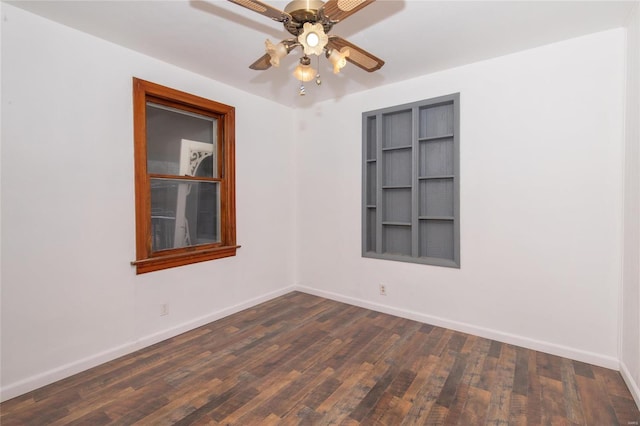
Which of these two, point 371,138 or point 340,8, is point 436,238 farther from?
point 340,8

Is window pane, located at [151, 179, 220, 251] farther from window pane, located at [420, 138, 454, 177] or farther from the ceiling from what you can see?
window pane, located at [420, 138, 454, 177]

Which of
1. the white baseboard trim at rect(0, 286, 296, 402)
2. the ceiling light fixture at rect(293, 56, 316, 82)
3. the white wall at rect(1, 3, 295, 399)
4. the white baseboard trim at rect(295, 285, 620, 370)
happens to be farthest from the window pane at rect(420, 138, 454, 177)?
the white baseboard trim at rect(0, 286, 296, 402)

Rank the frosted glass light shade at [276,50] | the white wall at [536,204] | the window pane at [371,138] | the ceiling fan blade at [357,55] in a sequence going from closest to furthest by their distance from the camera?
the frosted glass light shade at [276,50], the ceiling fan blade at [357,55], the white wall at [536,204], the window pane at [371,138]

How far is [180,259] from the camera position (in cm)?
298

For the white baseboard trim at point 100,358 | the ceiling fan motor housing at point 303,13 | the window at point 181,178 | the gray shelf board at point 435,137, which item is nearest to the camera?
the ceiling fan motor housing at point 303,13

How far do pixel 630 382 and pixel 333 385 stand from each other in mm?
2031

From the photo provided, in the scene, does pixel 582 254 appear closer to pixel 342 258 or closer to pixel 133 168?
pixel 342 258

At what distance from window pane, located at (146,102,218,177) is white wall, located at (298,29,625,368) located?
2018 mm

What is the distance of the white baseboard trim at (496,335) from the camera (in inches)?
94.9

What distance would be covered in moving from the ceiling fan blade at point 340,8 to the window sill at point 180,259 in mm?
2414

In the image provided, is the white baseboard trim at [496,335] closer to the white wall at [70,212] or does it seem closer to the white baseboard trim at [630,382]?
the white baseboard trim at [630,382]

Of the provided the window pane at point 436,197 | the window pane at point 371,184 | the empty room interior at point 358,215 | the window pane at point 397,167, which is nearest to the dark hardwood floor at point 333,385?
the empty room interior at point 358,215

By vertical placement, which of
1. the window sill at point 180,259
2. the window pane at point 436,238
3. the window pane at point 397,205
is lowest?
the window sill at point 180,259

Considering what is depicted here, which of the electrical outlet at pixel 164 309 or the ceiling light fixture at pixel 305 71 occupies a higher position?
the ceiling light fixture at pixel 305 71
